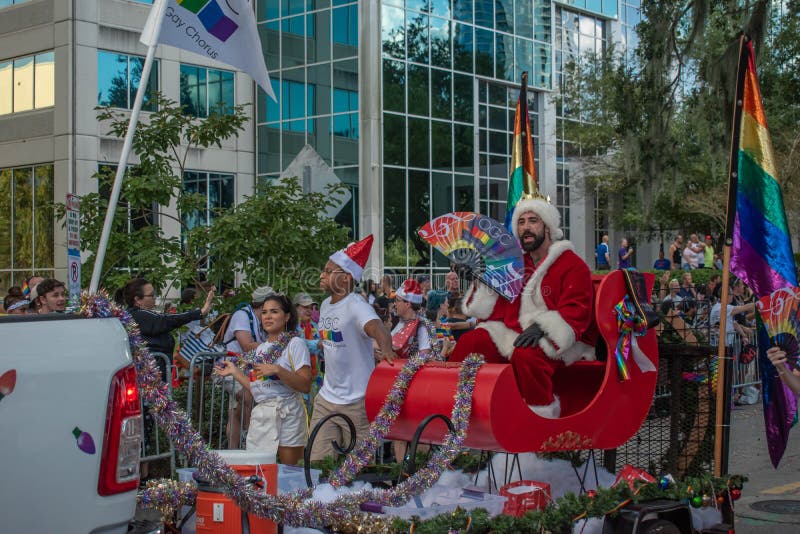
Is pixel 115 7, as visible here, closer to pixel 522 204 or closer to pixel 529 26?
pixel 529 26

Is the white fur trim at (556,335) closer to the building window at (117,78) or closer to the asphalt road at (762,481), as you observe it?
the asphalt road at (762,481)

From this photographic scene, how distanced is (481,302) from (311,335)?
564 centimetres

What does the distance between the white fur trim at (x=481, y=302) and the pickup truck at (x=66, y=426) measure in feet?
10.2

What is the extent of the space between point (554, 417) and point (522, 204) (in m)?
1.46

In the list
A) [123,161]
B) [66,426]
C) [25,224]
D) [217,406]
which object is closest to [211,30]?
[123,161]

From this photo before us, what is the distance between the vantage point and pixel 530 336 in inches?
230

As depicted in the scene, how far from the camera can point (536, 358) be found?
5.76m

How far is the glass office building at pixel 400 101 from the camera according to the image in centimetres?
2895

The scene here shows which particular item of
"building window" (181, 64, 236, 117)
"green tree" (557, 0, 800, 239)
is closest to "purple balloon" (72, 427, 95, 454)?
"green tree" (557, 0, 800, 239)

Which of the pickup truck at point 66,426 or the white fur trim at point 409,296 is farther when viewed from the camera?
the white fur trim at point 409,296

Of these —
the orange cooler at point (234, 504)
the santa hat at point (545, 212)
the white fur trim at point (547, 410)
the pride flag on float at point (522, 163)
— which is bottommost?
the orange cooler at point (234, 504)

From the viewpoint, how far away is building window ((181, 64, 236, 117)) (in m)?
28.5

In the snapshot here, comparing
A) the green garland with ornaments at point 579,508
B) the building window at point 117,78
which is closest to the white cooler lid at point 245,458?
the green garland with ornaments at point 579,508

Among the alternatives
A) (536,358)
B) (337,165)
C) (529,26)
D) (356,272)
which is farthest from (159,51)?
(536,358)
